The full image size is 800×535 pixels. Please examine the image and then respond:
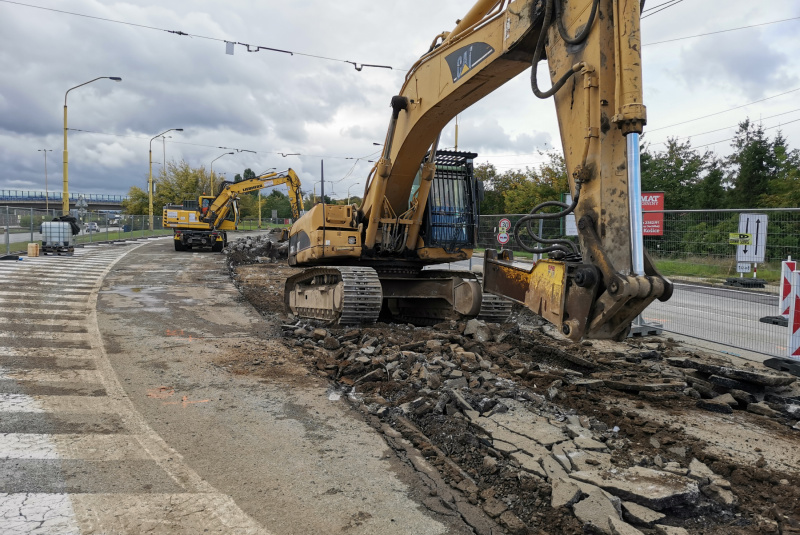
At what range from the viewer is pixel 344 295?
27.1ft

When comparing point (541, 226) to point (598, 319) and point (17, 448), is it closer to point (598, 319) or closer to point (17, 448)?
point (598, 319)

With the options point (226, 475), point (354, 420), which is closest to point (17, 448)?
point (226, 475)

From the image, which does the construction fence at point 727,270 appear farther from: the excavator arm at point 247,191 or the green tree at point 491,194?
the green tree at point 491,194

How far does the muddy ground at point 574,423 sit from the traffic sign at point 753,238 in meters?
1.55

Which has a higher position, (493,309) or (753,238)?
(753,238)

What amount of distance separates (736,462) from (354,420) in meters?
3.04

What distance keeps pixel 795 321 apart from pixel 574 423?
410 centimetres

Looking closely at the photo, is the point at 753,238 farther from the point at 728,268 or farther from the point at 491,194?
the point at 491,194

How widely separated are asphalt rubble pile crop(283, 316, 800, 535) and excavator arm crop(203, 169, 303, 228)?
48.8ft

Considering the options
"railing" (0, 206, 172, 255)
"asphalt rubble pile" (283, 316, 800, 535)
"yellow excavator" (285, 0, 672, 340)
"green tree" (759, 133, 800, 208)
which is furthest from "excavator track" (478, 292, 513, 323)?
"green tree" (759, 133, 800, 208)

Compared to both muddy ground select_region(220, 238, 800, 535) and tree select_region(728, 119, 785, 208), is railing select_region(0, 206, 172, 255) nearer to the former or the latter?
muddy ground select_region(220, 238, 800, 535)

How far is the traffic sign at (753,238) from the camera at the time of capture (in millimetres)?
7445

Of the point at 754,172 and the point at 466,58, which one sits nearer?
the point at 466,58

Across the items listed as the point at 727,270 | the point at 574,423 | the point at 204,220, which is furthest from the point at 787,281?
the point at 204,220
